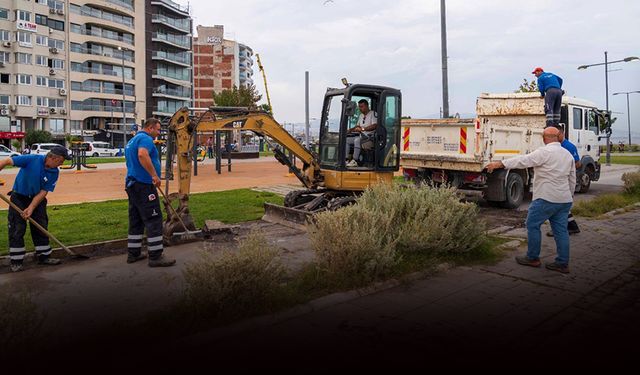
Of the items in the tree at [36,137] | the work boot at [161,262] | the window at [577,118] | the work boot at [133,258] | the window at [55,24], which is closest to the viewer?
the work boot at [161,262]

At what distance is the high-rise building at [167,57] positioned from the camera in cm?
7988

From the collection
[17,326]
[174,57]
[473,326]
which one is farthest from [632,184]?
[174,57]

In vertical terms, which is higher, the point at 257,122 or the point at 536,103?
the point at 536,103

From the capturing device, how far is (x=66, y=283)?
6000 mm

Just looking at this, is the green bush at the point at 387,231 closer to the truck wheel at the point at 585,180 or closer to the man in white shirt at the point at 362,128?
the man in white shirt at the point at 362,128

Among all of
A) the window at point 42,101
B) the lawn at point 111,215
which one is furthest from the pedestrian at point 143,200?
the window at point 42,101

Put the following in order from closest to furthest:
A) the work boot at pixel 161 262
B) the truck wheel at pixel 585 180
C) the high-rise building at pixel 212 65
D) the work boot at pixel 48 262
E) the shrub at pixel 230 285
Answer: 1. the shrub at pixel 230 285
2. the work boot at pixel 161 262
3. the work boot at pixel 48 262
4. the truck wheel at pixel 585 180
5. the high-rise building at pixel 212 65

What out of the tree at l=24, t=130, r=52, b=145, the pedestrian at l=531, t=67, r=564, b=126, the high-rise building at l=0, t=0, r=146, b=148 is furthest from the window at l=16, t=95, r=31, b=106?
the pedestrian at l=531, t=67, r=564, b=126

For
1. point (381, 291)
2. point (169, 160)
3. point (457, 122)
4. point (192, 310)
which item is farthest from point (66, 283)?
point (457, 122)

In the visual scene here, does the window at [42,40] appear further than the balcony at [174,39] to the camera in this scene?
No

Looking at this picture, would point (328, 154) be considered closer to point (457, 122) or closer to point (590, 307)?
point (457, 122)

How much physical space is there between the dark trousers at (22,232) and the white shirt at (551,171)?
234 inches

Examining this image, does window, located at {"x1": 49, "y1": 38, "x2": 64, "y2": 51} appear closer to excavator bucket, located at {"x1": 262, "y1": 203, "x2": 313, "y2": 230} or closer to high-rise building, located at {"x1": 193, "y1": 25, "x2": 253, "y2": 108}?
high-rise building, located at {"x1": 193, "y1": 25, "x2": 253, "y2": 108}

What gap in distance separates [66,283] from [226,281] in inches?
95.0
